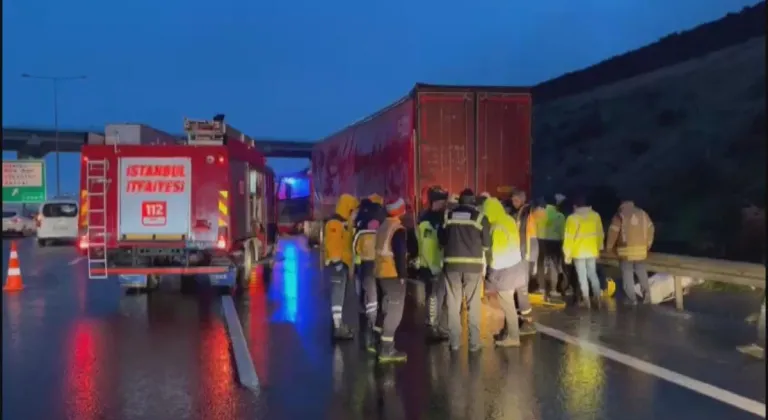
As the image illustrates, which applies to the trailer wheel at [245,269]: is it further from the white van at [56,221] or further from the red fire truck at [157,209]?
the white van at [56,221]

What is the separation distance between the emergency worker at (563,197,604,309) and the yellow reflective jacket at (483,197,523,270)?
3229 mm

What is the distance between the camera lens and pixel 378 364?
344 inches

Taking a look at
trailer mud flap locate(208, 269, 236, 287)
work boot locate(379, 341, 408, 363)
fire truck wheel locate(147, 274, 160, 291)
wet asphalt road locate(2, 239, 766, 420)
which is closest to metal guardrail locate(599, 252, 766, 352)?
wet asphalt road locate(2, 239, 766, 420)

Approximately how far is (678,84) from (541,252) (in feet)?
109

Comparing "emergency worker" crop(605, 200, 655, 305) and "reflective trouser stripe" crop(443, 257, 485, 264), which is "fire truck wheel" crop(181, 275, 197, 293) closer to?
"reflective trouser stripe" crop(443, 257, 485, 264)

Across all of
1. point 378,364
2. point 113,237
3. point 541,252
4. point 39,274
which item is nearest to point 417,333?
point 378,364

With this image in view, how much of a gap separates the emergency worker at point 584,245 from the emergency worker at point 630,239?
311 mm

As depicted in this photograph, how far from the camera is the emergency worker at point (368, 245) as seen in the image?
9.47 metres

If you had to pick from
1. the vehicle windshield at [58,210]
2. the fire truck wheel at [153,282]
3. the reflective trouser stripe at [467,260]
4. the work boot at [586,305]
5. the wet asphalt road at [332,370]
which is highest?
the vehicle windshield at [58,210]

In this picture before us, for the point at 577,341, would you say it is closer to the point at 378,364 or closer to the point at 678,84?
the point at 378,364

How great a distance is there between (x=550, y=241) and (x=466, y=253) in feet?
16.2

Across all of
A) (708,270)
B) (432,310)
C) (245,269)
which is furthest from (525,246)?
(245,269)

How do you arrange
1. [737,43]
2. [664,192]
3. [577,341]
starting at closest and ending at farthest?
[577,341], [664,192], [737,43]

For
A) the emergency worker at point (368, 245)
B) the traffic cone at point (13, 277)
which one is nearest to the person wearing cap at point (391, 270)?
the emergency worker at point (368, 245)
